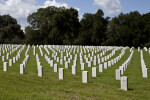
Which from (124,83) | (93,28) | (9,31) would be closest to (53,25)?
(93,28)

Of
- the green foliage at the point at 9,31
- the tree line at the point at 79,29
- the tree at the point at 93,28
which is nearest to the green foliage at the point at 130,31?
the tree line at the point at 79,29

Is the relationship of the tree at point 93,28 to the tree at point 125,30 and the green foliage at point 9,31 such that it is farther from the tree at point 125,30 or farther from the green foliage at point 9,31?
the green foliage at point 9,31

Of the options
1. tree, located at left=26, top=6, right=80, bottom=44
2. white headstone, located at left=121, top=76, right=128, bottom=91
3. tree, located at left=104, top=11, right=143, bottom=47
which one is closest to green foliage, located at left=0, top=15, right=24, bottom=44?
tree, located at left=26, top=6, right=80, bottom=44

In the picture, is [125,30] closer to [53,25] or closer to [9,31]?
[53,25]

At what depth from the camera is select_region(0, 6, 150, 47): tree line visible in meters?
68.4

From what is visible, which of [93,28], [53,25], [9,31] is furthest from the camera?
[9,31]

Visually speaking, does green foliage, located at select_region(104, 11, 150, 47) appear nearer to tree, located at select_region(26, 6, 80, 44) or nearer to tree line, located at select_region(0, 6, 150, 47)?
tree line, located at select_region(0, 6, 150, 47)

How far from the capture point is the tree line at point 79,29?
68.4m

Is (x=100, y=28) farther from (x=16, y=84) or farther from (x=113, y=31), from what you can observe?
(x=16, y=84)

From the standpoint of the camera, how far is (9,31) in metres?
78.0

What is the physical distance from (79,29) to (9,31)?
67.2ft

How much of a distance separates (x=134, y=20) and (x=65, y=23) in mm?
18696

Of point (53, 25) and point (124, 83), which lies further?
point (53, 25)

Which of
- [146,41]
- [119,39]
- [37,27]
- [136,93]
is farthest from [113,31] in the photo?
[136,93]
